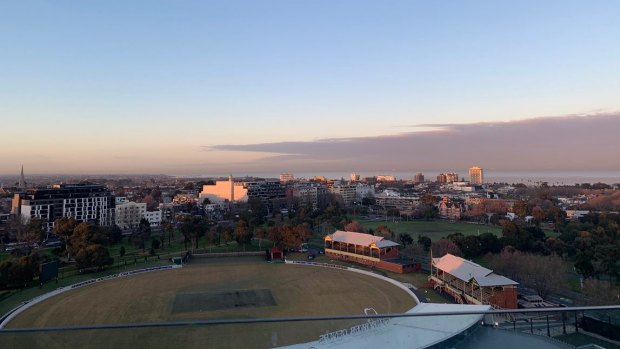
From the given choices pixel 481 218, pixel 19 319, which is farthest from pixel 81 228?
pixel 481 218

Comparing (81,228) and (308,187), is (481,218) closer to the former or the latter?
(308,187)

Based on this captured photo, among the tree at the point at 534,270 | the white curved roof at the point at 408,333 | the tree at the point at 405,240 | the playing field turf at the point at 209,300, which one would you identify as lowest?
the playing field turf at the point at 209,300

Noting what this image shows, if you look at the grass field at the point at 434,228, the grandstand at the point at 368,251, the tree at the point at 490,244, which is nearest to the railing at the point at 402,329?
the grandstand at the point at 368,251

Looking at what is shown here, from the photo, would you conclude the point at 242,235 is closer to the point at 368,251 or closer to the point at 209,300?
the point at 368,251

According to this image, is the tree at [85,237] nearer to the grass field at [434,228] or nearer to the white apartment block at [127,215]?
the white apartment block at [127,215]

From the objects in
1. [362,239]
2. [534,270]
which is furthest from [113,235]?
[534,270]

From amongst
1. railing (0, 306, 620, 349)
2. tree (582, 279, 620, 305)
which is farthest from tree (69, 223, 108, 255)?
tree (582, 279, 620, 305)
